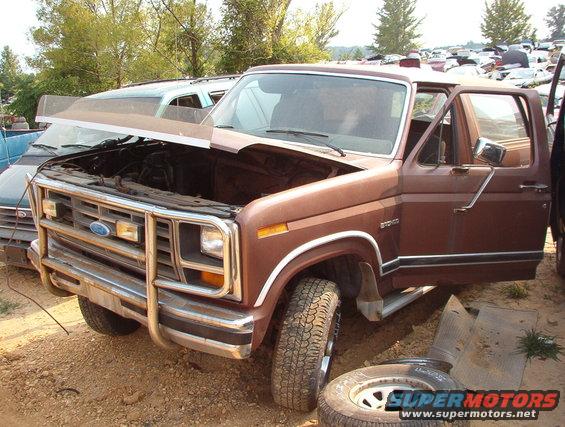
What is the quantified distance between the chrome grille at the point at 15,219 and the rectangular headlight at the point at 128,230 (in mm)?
2933

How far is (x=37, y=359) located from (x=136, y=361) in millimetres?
802

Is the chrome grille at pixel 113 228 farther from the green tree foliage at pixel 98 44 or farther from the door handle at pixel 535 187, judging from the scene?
the green tree foliage at pixel 98 44

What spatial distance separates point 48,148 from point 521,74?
2326 cm

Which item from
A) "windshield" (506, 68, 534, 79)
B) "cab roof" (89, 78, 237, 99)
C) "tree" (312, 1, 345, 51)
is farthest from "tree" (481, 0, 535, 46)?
"cab roof" (89, 78, 237, 99)

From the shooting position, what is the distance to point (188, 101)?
6.80 m

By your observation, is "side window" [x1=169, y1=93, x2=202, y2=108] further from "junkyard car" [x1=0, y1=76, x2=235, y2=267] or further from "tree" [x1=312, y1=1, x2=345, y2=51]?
"tree" [x1=312, y1=1, x2=345, y2=51]

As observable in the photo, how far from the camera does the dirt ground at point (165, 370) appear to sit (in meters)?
3.30

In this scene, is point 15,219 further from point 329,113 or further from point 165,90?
point 329,113

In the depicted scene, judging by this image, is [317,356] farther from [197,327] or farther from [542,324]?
[542,324]

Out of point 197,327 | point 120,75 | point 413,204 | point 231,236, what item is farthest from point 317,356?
point 120,75

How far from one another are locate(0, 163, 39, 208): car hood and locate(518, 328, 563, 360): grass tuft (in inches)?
187

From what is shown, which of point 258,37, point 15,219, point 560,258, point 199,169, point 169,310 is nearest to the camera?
point 169,310

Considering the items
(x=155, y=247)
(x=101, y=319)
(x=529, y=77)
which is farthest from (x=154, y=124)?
(x=529, y=77)

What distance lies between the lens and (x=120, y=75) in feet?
53.4
